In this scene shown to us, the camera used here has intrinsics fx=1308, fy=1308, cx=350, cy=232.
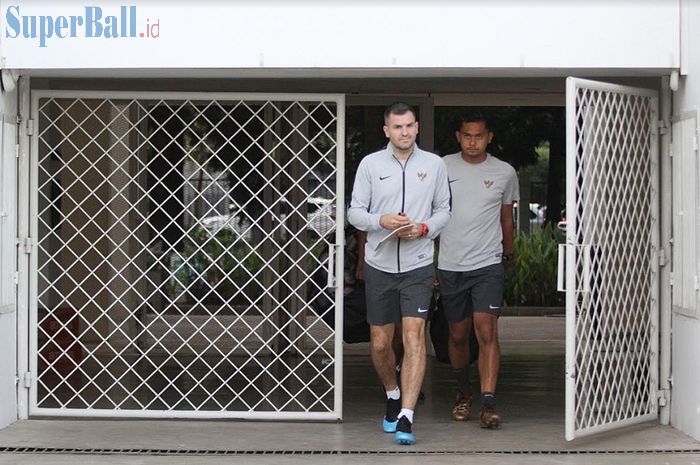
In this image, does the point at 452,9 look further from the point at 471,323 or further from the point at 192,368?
the point at 192,368

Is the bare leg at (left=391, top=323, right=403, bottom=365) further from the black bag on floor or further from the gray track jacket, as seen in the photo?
the gray track jacket

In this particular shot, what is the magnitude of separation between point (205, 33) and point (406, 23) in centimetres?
113

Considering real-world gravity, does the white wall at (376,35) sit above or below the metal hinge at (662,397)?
above

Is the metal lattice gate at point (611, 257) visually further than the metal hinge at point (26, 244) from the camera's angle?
No

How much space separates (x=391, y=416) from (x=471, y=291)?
930 mm

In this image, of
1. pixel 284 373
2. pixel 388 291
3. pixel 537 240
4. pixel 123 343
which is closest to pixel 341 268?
pixel 388 291

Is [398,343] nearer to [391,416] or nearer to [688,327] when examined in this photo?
[391,416]

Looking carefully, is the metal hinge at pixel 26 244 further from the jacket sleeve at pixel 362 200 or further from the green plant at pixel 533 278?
the green plant at pixel 533 278

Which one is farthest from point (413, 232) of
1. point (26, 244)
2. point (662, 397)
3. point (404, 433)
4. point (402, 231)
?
point (26, 244)

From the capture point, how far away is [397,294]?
7.53 metres

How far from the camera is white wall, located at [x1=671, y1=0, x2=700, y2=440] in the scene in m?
7.26

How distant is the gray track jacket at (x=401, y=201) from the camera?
24.4ft

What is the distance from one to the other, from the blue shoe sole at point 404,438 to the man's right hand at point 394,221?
1.14m

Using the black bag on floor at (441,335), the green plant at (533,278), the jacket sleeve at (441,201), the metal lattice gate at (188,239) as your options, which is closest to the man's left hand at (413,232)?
the jacket sleeve at (441,201)
